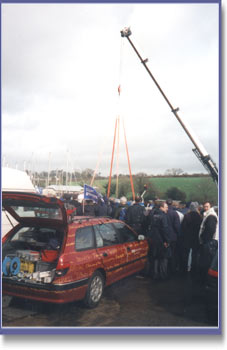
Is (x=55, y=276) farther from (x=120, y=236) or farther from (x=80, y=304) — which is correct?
(x=120, y=236)

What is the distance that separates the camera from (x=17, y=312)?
4.98 metres

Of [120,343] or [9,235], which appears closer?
[120,343]

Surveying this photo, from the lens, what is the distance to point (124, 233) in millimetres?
6586

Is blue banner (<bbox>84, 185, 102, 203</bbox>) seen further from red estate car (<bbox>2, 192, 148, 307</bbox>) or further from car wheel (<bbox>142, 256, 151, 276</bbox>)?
red estate car (<bbox>2, 192, 148, 307</bbox>)

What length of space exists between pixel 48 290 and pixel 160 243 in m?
3.32

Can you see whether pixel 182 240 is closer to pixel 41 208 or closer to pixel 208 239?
pixel 208 239

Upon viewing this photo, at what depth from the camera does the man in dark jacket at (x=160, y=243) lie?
7137mm

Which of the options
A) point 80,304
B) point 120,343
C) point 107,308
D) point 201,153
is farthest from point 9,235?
point 201,153

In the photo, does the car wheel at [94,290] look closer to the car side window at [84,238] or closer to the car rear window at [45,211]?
the car side window at [84,238]

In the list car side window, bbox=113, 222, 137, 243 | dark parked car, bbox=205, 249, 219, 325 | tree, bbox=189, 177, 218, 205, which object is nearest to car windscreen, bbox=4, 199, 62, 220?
car side window, bbox=113, 222, 137, 243

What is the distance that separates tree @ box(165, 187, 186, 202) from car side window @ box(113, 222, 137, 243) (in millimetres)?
16097

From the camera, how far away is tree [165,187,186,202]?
23166 mm

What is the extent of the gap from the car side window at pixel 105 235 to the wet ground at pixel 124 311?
0.99m

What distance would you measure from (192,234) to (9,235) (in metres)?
4.17
